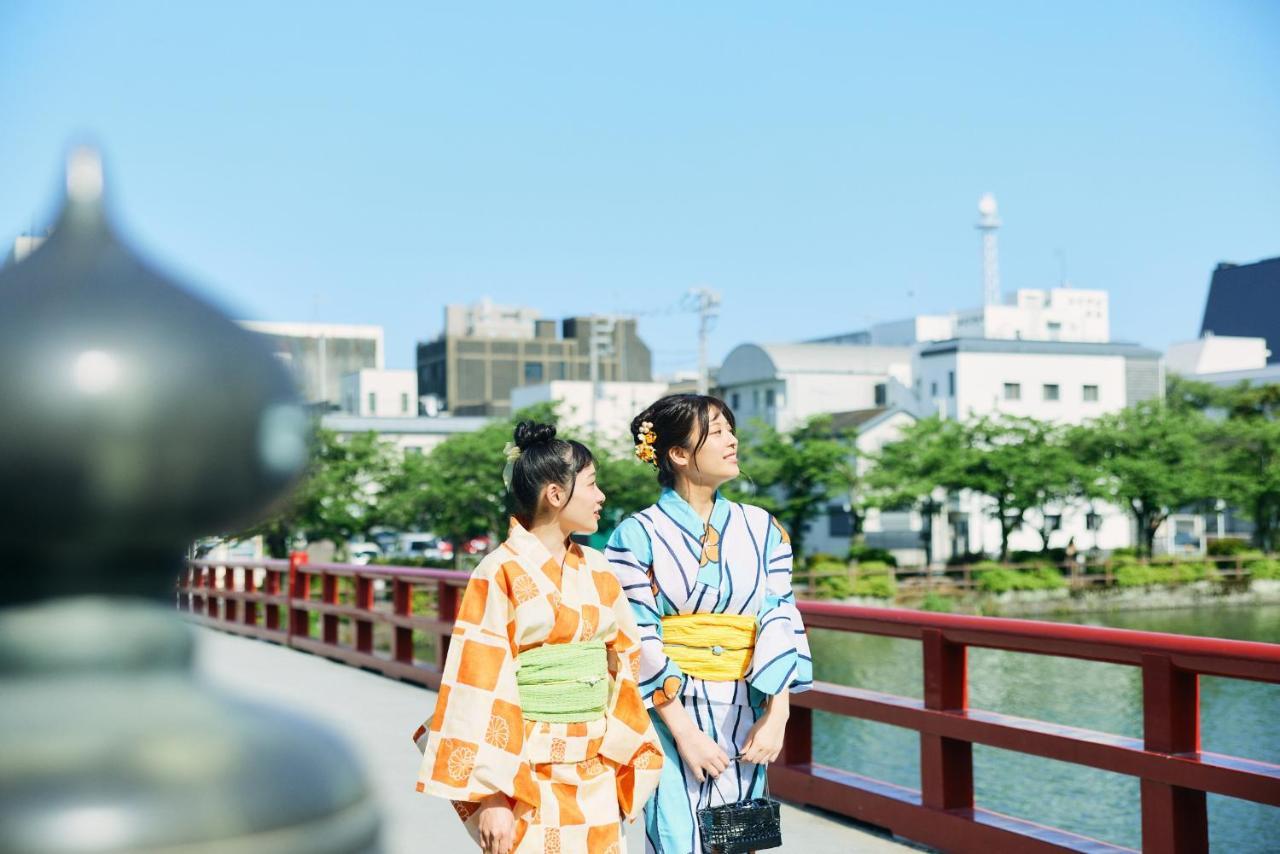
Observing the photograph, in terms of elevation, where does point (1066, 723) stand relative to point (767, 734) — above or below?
below

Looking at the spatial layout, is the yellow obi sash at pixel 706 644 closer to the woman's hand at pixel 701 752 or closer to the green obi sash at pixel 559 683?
the woman's hand at pixel 701 752

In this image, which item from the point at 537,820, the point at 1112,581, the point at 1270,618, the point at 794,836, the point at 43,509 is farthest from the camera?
the point at 1112,581

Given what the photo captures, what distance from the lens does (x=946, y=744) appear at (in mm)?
4891

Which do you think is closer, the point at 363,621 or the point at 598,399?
the point at 363,621

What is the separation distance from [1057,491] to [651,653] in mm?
37404

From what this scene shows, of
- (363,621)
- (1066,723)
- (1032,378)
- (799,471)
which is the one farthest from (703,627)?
(1032,378)

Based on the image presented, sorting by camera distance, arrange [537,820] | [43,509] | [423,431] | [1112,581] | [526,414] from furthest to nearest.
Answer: [423,431]
[526,414]
[1112,581]
[537,820]
[43,509]

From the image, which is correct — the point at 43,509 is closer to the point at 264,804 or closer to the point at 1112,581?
the point at 264,804

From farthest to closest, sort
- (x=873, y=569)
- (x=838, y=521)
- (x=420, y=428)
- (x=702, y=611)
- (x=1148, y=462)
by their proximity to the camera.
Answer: (x=420, y=428)
(x=838, y=521)
(x=1148, y=462)
(x=873, y=569)
(x=702, y=611)

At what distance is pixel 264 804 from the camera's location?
1.94 ft

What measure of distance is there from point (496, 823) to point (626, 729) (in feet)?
1.20

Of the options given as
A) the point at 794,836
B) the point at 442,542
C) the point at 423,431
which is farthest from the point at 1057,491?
the point at 794,836

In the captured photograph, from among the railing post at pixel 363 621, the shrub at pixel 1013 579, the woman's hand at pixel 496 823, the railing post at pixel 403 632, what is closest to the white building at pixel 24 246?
the woman's hand at pixel 496 823

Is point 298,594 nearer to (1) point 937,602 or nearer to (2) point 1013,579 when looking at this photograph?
(1) point 937,602
